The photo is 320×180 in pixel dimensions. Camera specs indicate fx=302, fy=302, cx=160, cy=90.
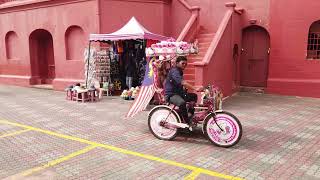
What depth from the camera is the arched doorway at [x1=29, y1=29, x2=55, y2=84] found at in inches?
608

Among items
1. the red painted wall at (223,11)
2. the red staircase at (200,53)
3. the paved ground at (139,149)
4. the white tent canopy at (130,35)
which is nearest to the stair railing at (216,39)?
the red staircase at (200,53)

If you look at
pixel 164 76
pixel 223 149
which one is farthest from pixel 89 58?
pixel 223 149

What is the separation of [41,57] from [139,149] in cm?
1193

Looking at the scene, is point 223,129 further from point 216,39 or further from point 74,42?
point 74,42

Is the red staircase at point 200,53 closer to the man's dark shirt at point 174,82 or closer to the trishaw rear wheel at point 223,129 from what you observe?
the man's dark shirt at point 174,82

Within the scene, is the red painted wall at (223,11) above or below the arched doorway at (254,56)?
above

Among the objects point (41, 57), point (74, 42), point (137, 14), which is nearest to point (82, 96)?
point (74, 42)

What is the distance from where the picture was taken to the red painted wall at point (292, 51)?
38.8 ft

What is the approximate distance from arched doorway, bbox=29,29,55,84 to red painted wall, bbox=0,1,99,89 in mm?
245

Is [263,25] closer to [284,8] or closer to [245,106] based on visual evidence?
[284,8]

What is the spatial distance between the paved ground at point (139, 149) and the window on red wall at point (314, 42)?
139 inches

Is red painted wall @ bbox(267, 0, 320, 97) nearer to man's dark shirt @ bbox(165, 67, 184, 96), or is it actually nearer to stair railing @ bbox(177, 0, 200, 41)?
stair railing @ bbox(177, 0, 200, 41)

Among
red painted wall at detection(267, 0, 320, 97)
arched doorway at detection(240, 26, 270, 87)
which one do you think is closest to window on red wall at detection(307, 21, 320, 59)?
red painted wall at detection(267, 0, 320, 97)

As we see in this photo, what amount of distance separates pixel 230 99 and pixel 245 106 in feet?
4.55
